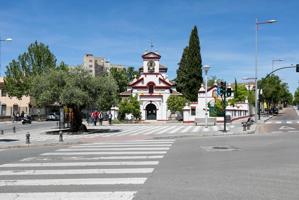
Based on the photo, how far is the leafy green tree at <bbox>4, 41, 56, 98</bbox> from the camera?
76.5 metres

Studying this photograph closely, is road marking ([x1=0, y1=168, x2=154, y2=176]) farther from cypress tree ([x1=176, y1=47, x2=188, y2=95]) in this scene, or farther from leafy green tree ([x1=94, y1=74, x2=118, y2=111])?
cypress tree ([x1=176, y1=47, x2=188, y2=95])


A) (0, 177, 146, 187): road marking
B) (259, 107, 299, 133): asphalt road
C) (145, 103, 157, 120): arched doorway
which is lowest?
(0, 177, 146, 187): road marking

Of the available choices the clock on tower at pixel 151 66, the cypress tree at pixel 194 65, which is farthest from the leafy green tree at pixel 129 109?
the cypress tree at pixel 194 65

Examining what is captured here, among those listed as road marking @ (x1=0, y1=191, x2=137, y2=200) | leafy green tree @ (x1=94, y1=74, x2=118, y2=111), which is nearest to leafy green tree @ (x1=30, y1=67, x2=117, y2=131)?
leafy green tree @ (x1=94, y1=74, x2=118, y2=111)

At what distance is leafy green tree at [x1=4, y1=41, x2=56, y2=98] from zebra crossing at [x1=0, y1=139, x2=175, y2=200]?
200ft

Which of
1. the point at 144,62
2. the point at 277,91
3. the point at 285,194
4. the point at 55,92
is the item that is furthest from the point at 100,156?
the point at 277,91

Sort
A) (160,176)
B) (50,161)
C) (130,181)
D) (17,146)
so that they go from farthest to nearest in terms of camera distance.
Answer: (17,146) → (50,161) → (160,176) → (130,181)

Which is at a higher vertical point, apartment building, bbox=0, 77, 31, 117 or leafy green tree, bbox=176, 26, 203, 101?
leafy green tree, bbox=176, 26, 203, 101

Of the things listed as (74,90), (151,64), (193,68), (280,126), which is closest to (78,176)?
(74,90)

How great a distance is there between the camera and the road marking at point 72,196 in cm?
933

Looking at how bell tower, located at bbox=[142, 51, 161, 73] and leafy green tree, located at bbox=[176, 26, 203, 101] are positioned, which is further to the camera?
leafy green tree, located at bbox=[176, 26, 203, 101]

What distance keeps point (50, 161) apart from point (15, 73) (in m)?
63.5

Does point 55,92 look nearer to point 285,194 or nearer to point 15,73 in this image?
point 285,194

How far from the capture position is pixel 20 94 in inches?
3027
